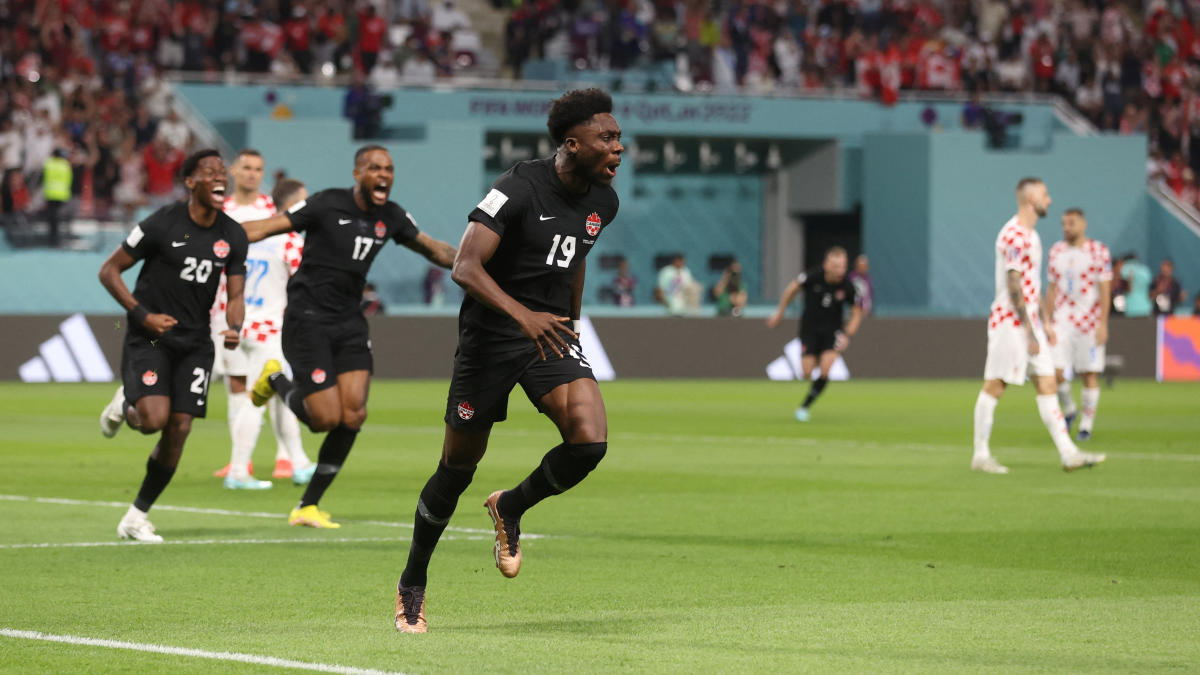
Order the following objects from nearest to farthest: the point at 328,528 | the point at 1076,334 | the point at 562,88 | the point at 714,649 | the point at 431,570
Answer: the point at 714,649, the point at 431,570, the point at 328,528, the point at 1076,334, the point at 562,88

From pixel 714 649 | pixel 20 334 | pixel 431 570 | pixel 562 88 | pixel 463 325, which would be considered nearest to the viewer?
pixel 714 649

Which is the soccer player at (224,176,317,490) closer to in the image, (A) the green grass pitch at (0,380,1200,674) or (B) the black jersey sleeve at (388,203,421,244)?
(A) the green grass pitch at (0,380,1200,674)

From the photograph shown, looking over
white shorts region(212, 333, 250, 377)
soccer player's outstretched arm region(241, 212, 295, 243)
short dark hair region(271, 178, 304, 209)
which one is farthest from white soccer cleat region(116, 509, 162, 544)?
short dark hair region(271, 178, 304, 209)

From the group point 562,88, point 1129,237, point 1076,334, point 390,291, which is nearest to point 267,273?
point 1076,334

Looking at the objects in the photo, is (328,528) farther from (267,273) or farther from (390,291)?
(390,291)

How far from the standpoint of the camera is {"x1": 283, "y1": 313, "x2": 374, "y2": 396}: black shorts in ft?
39.7

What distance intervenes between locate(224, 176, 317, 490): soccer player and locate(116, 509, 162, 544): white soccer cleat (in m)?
3.51

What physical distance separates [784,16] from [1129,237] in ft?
30.3

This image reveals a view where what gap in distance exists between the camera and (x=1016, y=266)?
51.6ft

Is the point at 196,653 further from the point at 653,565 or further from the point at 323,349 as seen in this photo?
the point at 323,349

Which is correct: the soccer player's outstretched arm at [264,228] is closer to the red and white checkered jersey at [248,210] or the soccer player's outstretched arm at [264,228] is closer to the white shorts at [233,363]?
the red and white checkered jersey at [248,210]

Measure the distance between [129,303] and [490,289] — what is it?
13.1 ft

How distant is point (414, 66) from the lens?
3878cm

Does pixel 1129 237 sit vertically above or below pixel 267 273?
below
